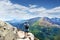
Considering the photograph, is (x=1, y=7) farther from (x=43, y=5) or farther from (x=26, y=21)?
(x=43, y=5)

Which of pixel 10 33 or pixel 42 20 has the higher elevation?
pixel 42 20

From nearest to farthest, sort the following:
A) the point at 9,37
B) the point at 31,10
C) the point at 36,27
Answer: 1. the point at 9,37
2. the point at 36,27
3. the point at 31,10

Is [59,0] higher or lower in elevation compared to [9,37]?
higher

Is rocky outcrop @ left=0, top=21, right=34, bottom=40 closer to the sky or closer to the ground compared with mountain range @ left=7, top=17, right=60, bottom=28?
closer to the ground

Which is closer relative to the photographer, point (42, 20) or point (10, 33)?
point (10, 33)

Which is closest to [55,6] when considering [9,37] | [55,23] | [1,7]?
[55,23]

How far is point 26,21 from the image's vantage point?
6973mm

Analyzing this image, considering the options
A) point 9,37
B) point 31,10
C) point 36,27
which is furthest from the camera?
point 31,10

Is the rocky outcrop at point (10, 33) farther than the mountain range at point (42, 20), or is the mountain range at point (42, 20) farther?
the mountain range at point (42, 20)

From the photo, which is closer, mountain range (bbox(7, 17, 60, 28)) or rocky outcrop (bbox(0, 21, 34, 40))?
rocky outcrop (bbox(0, 21, 34, 40))

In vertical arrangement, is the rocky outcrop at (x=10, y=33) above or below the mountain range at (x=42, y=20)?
below

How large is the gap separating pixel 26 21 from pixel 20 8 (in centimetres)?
71

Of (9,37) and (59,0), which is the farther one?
(59,0)

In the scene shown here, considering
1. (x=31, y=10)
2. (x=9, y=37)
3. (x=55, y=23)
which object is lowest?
(x=9, y=37)
